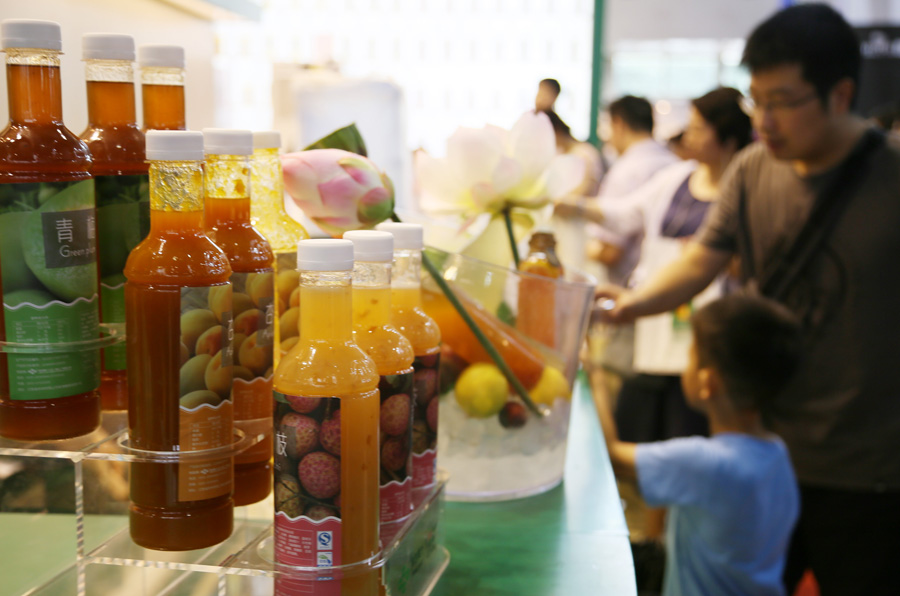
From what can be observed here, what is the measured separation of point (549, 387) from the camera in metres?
1.06

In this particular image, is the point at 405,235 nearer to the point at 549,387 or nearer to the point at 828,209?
the point at 549,387

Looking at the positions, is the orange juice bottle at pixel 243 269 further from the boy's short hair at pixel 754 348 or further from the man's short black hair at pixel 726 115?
the man's short black hair at pixel 726 115

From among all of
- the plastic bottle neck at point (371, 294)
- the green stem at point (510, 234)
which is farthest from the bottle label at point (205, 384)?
the green stem at point (510, 234)

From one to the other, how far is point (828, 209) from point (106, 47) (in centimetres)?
168

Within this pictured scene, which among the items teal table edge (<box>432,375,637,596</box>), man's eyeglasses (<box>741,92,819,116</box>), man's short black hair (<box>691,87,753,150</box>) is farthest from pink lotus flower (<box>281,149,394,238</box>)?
man's short black hair (<box>691,87,753,150</box>)

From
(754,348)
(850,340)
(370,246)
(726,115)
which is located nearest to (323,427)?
(370,246)

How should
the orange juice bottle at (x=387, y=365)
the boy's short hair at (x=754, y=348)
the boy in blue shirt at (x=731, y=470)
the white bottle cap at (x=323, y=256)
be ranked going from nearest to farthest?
the white bottle cap at (x=323, y=256) → the orange juice bottle at (x=387, y=365) → the boy in blue shirt at (x=731, y=470) → the boy's short hair at (x=754, y=348)

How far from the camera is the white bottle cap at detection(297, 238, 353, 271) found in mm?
592

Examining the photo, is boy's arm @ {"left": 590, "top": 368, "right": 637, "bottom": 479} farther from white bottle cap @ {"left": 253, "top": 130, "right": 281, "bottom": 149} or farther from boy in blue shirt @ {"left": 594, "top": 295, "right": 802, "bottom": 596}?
white bottle cap @ {"left": 253, "top": 130, "right": 281, "bottom": 149}

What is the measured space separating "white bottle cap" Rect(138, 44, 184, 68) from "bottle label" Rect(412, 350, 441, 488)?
35 cm

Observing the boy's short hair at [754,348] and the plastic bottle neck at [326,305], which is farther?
the boy's short hair at [754,348]

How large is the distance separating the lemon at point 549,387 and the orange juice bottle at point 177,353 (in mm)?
467

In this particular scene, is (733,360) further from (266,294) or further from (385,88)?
(266,294)

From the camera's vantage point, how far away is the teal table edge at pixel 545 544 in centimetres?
86
